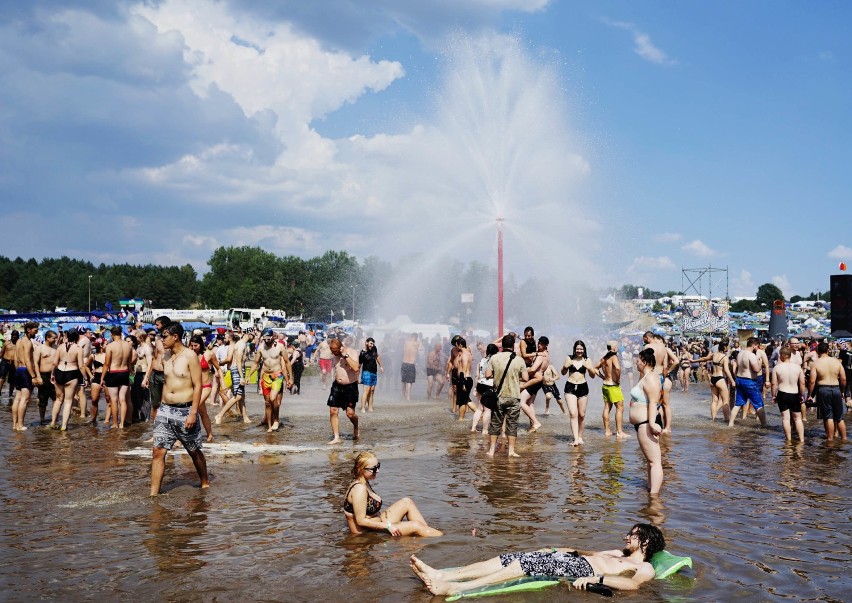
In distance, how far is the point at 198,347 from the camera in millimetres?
11867

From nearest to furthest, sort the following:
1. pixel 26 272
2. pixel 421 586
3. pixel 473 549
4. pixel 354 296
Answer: pixel 421 586, pixel 473 549, pixel 354 296, pixel 26 272

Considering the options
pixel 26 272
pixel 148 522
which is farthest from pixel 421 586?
pixel 26 272

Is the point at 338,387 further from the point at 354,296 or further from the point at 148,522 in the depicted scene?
the point at 354,296

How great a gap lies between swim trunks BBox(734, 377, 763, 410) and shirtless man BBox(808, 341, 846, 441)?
1.37 metres

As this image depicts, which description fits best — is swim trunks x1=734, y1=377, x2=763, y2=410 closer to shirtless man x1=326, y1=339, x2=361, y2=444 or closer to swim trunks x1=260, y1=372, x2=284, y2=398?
shirtless man x1=326, y1=339, x2=361, y2=444

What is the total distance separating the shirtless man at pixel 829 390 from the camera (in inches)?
513

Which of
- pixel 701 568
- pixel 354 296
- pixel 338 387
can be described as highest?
pixel 354 296

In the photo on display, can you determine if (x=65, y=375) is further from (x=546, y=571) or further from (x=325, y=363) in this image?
(x=325, y=363)

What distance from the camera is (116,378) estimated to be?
13.7 m

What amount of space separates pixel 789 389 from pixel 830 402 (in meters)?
0.99

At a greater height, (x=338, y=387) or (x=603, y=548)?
(x=338, y=387)

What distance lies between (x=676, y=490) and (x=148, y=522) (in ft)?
20.3

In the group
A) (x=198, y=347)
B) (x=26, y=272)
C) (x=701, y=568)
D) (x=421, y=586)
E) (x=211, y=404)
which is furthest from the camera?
(x=26, y=272)

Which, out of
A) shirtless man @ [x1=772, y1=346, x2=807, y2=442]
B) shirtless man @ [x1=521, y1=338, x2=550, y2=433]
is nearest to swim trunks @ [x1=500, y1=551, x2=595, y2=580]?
→ shirtless man @ [x1=521, y1=338, x2=550, y2=433]
